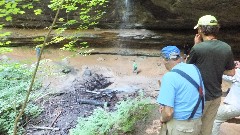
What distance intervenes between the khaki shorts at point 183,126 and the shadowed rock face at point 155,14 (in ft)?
19.0

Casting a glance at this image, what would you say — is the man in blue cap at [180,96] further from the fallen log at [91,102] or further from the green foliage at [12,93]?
the fallen log at [91,102]

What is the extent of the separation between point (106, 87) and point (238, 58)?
5.23 m

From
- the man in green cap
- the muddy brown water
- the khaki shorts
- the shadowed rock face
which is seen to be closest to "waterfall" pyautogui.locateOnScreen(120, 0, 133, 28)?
the shadowed rock face

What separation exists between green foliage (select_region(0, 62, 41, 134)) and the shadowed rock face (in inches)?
135

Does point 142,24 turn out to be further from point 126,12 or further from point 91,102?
point 91,102

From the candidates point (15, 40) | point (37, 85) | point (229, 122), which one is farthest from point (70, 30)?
point (229, 122)

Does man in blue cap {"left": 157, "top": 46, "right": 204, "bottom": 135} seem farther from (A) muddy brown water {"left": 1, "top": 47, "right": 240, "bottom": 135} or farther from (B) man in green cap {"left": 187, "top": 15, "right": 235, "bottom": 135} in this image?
(A) muddy brown water {"left": 1, "top": 47, "right": 240, "bottom": 135}

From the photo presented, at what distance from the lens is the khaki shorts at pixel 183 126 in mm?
2929

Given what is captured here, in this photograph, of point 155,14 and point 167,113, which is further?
point 155,14

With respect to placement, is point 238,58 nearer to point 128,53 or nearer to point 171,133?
point 128,53

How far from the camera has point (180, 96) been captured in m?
2.80

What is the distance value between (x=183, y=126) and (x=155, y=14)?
7480mm

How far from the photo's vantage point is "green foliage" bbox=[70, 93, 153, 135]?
17.0 feet

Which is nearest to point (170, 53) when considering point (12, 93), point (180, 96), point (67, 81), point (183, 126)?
point (180, 96)
